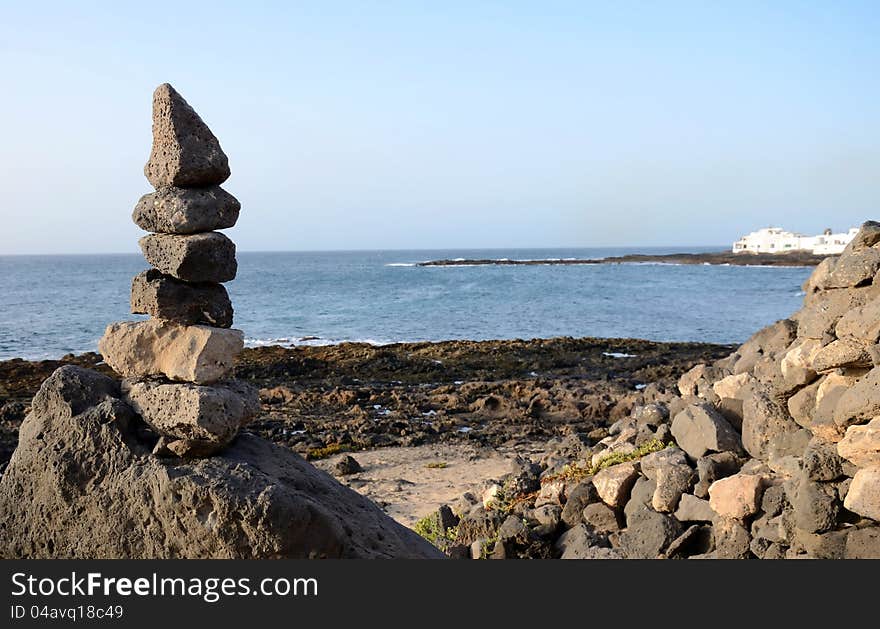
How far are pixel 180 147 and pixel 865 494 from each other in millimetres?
7197

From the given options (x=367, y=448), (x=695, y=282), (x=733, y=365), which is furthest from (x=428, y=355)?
(x=695, y=282)

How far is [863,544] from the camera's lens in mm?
7875

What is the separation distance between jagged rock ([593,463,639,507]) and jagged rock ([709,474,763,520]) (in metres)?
1.32

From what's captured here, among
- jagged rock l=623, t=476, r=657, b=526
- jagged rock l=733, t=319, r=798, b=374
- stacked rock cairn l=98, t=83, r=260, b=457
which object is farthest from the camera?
jagged rock l=733, t=319, r=798, b=374

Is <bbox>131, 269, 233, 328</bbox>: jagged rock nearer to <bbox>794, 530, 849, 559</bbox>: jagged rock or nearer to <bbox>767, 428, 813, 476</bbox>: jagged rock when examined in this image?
<bbox>794, 530, 849, 559</bbox>: jagged rock

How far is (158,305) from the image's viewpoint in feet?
21.9

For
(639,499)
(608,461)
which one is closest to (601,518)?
(639,499)

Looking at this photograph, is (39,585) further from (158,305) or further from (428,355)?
(428,355)

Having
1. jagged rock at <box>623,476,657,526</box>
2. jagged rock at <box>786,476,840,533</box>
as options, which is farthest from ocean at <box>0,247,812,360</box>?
→ jagged rock at <box>786,476,840,533</box>

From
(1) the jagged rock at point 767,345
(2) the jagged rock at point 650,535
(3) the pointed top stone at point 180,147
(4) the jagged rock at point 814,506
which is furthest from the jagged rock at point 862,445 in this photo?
(3) the pointed top stone at point 180,147

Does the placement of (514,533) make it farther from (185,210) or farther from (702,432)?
(185,210)

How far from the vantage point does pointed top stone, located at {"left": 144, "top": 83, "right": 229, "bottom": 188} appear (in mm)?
6613

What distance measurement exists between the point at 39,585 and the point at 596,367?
1035 inches

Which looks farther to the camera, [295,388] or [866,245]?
[295,388]
